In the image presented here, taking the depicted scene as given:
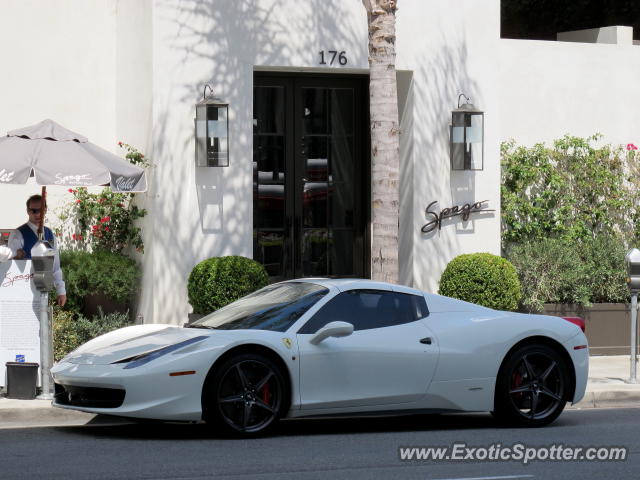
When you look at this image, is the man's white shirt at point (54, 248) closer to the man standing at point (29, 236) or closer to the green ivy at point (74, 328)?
the man standing at point (29, 236)

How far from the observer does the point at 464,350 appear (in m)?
9.52

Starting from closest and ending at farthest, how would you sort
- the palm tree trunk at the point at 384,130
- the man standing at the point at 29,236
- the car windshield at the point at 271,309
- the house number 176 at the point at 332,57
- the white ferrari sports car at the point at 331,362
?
the white ferrari sports car at the point at 331,362 < the car windshield at the point at 271,309 < the man standing at the point at 29,236 < the palm tree trunk at the point at 384,130 < the house number 176 at the point at 332,57

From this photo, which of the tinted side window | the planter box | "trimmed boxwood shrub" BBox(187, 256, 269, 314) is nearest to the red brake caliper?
the tinted side window

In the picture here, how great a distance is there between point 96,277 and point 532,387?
20.9 ft

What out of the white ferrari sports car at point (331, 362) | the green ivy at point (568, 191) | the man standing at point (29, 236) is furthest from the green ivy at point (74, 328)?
the green ivy at point (568, 191)

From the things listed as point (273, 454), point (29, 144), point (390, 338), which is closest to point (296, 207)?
point (29, 144)

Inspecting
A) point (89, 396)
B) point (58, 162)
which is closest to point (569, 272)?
point (58, 162)

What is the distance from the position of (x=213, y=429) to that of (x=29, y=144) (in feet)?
13.1

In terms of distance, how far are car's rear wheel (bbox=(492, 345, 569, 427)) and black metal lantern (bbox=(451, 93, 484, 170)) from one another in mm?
5632

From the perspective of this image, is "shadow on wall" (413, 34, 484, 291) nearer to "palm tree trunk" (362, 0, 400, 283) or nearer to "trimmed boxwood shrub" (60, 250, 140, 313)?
"palm tree trunk" (362, 0, 400, 283)

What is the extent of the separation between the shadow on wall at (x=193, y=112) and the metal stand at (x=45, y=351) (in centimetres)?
300

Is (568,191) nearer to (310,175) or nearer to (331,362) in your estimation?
(310,175)

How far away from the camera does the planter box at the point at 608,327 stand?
1508 cm

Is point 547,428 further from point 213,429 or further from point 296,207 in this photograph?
point 296,207
